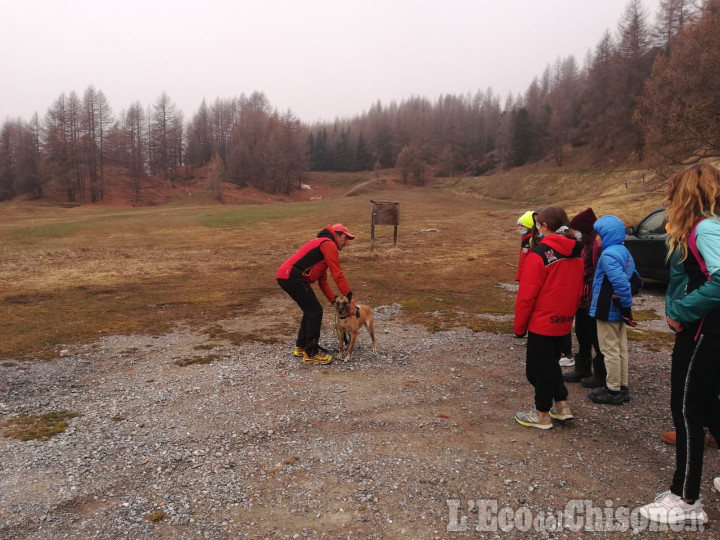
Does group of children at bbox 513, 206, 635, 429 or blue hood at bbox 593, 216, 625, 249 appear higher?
blue hood at bbox 593, 216, 625, 249

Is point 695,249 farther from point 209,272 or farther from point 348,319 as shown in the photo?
point 209,272

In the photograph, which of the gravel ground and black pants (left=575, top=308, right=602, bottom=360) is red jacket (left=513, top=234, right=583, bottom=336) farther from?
black pants (left=575, top=308, right=602, bottom=360)

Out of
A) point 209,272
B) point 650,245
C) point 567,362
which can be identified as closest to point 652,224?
point 650,245

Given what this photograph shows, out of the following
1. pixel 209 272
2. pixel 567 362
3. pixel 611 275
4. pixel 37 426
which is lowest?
pixel 37 426

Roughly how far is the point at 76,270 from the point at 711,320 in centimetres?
1917

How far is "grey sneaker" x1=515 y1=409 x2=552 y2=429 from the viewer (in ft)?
16.6

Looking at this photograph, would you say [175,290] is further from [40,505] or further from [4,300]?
[40,505]

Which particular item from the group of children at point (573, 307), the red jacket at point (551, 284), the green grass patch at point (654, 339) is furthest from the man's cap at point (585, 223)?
the green grass patch at point (654, 339)

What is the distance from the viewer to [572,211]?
122ft

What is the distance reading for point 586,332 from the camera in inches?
253

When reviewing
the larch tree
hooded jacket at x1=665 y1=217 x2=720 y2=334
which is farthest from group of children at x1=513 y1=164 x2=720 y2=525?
the larch tree

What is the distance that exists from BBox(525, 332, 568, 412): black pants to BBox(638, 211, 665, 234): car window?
982 cm

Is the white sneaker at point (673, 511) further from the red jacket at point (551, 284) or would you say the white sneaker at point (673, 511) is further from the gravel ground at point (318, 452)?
the red jacket at point (551, 284)

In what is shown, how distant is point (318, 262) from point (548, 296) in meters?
3.68
